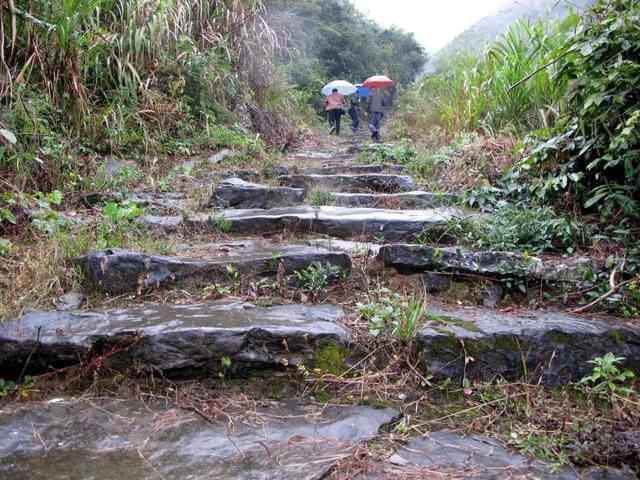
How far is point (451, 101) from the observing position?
6.01 meters

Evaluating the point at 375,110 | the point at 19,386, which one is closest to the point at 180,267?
the point at 19,386

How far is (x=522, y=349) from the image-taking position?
6.53 ft

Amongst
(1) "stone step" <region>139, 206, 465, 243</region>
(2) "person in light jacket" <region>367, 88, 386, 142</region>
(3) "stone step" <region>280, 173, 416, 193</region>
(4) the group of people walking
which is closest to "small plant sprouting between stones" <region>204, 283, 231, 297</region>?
(1) "stone step" <region>139, 206, 465, 243</region>

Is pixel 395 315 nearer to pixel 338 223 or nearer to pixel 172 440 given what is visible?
pixel 172 440

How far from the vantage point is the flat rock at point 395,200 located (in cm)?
383

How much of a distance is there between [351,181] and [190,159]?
1.65 m

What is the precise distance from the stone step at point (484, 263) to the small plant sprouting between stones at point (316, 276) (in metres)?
0.32

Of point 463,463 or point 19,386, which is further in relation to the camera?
point 19,386

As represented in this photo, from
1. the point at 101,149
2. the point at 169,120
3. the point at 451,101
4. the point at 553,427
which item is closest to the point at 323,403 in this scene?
the point at 553,427

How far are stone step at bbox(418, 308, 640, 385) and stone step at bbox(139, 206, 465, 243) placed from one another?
1110mm

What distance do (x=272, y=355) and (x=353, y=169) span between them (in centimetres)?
353

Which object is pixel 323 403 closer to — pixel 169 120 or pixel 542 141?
pixel 542 141

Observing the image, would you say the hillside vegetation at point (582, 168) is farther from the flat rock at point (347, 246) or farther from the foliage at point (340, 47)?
the foliage at point (340, 47)

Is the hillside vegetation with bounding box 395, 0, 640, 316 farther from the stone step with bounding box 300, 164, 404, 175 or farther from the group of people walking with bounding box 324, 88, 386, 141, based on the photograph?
the group of people walking with bounding box 324, 88, 386, 141
